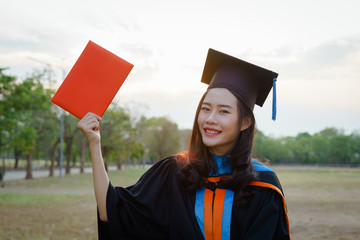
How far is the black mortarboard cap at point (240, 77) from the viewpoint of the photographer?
2.87 m

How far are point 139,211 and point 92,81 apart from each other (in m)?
1.01

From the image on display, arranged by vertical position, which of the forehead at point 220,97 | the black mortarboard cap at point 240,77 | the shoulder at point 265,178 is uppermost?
the black mortarboard cap at point 240,77

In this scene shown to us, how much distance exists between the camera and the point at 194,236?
8.39ft

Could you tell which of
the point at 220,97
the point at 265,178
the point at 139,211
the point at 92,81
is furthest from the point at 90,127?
the point at 265,178

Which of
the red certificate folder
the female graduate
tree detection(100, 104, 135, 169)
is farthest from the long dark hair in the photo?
tree detection(100, 104, 135, 169)

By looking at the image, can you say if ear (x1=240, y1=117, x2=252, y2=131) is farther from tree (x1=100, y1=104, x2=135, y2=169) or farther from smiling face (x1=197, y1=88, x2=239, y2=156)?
tree (x1=100, y1=104, x2=135, y2=169)

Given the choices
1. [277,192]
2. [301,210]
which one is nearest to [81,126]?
[277,192]

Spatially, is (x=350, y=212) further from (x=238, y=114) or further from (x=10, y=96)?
(x=10, y=96)

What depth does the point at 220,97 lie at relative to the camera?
275 centimetres

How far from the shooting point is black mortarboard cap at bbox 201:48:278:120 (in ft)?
9.40

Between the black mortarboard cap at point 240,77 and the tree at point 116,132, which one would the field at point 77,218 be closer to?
the black mortarboard cap at point 240,77

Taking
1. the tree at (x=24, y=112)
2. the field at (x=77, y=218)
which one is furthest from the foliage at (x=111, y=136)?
the field at (x=77, y=218)

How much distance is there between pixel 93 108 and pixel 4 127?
1508 cm

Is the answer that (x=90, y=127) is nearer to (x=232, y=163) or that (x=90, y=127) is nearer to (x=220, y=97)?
(x=220, y=97)
